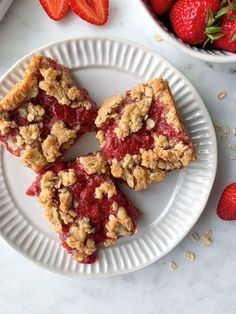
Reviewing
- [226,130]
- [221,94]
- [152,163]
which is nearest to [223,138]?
[226,130]

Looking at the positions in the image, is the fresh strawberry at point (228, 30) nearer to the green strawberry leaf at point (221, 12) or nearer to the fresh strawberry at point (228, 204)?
the green strawberry leaf at point (221, 12)

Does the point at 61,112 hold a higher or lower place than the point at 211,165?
higher

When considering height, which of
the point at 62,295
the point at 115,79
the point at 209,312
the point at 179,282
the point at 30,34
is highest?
the point at 30,34

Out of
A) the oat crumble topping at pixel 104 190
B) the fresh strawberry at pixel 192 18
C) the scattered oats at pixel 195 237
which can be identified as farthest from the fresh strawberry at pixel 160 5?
the scattered oats at pixel 195 237

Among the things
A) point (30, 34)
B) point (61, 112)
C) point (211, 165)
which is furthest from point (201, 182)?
point (30, 34)

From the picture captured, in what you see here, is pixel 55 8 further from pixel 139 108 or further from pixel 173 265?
pixel 173 265

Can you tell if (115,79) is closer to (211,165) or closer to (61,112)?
(61,112)
